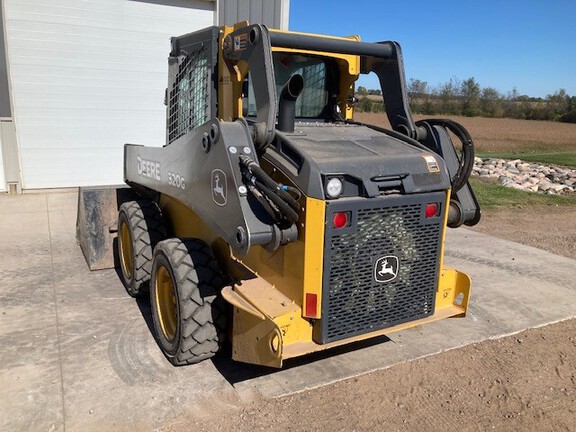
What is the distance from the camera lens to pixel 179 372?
3.83 m

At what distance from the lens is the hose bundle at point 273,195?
3.05 m

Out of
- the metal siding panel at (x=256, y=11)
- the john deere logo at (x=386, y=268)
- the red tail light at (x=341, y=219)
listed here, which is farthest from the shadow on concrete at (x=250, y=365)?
the metal siding panel at (x=256, y=11)

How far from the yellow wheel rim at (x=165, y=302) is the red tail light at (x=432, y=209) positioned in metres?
2.08

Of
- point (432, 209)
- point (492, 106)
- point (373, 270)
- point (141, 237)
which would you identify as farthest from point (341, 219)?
point (492, 106)

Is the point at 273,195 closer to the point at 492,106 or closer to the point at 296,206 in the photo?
the point at 296,206

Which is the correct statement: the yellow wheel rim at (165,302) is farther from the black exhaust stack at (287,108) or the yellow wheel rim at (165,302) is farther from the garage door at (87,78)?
the garage door at (87,78)

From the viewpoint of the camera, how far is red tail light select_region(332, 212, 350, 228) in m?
3.18

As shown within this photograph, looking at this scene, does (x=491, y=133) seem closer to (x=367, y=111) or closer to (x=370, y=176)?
(x=367, y=111)

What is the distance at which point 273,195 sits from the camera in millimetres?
3053

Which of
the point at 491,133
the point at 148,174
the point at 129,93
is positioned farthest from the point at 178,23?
the point at 491,133

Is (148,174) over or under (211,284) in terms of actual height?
over

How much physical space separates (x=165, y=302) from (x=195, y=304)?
0.65 metres

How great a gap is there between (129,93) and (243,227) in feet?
27.9

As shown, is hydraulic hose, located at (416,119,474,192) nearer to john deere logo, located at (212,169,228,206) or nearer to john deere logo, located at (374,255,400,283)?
john deere logo, located at (374,255,400,283)
